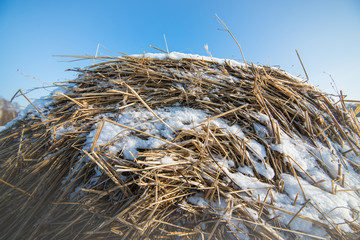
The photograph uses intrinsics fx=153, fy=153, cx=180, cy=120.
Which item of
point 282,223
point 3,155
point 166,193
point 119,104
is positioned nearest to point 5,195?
point 3,155

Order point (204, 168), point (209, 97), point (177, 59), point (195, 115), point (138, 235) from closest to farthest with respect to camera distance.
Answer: point (138, 235), point (204, 168), point (195, 115), point (209, 97), point (177, 59)

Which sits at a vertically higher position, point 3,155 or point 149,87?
point 149,87

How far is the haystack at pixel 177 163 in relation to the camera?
0.75m

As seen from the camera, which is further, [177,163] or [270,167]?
[270,167]

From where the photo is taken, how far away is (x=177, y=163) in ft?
2.67

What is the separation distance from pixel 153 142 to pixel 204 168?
32 cm

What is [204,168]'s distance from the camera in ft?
2.76

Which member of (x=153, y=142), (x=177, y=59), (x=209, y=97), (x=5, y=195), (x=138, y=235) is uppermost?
(x=177, y=59)

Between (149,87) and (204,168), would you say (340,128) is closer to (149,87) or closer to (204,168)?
(204,168)

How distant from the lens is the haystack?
751 millimetres

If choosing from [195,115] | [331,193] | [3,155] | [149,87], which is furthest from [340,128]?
[3,155]

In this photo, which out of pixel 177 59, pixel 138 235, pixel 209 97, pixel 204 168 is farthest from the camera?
pixel 177 59

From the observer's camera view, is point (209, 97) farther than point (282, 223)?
Yes

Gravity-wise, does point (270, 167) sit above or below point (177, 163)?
below
